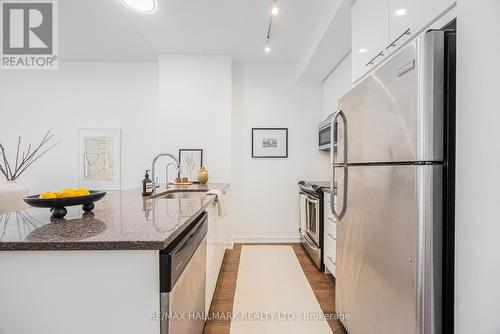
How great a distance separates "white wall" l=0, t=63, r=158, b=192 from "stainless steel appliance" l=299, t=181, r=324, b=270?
2.43 meters

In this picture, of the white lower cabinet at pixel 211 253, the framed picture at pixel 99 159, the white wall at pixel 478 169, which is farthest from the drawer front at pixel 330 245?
the framed picture at pixel 99 159

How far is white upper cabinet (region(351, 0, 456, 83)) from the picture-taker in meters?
1.19

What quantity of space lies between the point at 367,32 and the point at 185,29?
202cm

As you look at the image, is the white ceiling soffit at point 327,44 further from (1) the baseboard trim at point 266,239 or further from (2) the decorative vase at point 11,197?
(2) the decorative vase at point 11,197

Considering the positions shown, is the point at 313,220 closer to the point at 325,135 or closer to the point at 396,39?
the point at 325,135

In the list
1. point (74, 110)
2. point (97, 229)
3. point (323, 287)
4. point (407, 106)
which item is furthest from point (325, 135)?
point (74, 110)

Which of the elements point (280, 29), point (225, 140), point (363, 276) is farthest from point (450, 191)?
point (225, 140)

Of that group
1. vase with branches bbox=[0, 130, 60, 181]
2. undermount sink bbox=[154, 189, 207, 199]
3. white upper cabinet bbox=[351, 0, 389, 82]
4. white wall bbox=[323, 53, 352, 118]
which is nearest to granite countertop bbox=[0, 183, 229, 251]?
undermount sink bbox=[154, 189, 207, 199]

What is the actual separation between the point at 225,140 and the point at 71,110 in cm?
243

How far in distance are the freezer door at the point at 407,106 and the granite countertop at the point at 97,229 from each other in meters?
0.98

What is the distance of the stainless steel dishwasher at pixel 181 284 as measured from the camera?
86 centimetres

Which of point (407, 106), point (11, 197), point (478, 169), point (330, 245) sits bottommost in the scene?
point (330, 245)

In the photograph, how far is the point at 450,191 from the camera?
0.99 meters

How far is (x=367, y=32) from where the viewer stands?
5.79 ft
